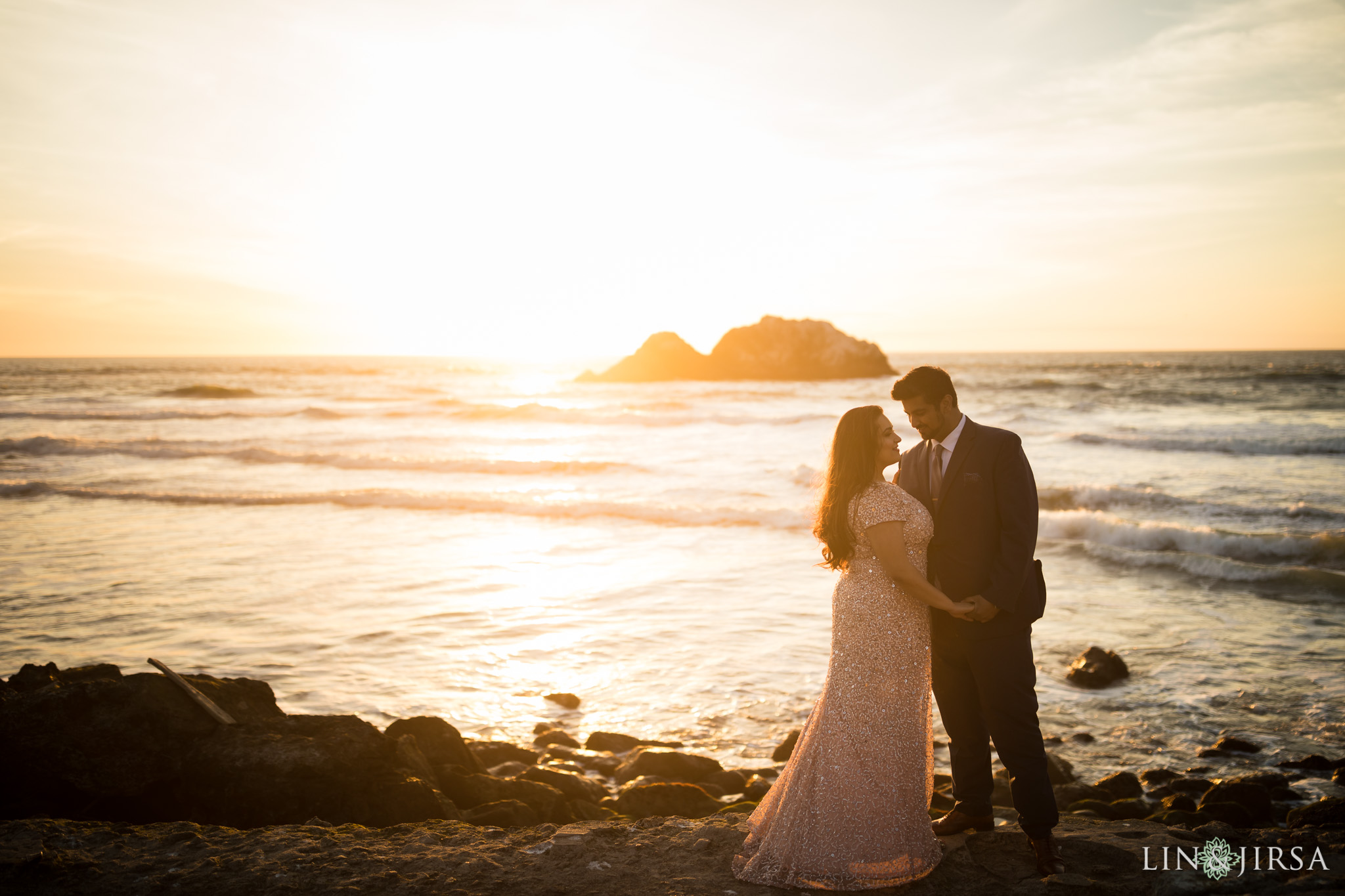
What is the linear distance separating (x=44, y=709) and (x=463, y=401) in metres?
42.3

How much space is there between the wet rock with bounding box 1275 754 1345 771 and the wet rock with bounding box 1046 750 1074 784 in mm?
A: 1447

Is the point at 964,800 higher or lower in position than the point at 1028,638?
lower

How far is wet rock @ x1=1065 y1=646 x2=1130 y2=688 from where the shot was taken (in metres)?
6.78

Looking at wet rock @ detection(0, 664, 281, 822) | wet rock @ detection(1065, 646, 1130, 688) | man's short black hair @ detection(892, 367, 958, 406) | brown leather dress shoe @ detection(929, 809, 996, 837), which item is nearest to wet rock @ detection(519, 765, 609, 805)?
wet rock @ detection(0, 664, 281, 822)

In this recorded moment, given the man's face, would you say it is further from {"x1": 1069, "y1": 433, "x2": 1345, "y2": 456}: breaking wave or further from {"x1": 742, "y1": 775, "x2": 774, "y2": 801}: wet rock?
{"x1": 1069, "y1": 433, "x2": 1345, "y2": 456}: breaking wave

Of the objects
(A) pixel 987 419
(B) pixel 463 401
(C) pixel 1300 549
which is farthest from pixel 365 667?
(B) pixel 463 401

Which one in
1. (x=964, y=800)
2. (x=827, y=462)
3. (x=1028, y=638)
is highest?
(x=827, y=462)

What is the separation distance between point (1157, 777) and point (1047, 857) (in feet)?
7.82

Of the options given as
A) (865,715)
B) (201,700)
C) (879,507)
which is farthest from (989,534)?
(201,700)

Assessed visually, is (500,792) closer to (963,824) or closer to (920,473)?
(963,824)

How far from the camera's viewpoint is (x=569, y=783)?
16.6ft

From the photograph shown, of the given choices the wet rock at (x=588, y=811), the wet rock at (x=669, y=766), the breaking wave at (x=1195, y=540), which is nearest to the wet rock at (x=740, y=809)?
the wet rock at (x=669, y=766)

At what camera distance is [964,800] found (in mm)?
3930

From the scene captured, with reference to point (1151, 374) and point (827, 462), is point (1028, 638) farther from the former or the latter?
point (1151, 374)
